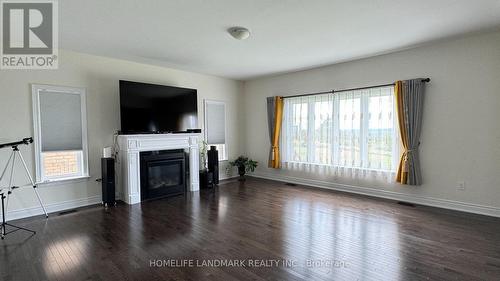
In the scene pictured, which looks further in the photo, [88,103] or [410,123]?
[88,103]

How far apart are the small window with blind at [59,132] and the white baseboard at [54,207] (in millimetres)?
421

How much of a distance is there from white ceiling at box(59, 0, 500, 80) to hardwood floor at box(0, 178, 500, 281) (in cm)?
264

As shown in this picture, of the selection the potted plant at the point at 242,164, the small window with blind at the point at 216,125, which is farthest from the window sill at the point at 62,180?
the potted plant at the point at 242,164

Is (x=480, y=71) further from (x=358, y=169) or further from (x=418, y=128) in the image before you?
(x=358, y=169)

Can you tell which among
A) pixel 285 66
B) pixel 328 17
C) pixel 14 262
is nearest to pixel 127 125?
pixel 14 262

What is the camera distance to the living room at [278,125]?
2656 millimetres

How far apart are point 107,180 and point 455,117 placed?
575 cm

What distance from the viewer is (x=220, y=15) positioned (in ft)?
9.75

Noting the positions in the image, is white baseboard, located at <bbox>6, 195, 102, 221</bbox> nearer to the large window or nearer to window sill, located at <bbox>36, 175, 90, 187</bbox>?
window sill, located at <bbox>36, 175, 90, 187</bbox>

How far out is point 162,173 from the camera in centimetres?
502

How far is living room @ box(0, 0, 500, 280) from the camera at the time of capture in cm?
266

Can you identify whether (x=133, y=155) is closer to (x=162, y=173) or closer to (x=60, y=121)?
(x=162, y=173)

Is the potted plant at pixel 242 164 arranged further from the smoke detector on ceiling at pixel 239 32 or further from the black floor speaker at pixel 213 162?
the smoke detector on ceiling at pixel 239 32

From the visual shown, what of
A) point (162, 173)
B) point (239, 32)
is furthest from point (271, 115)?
point (239, 32)
